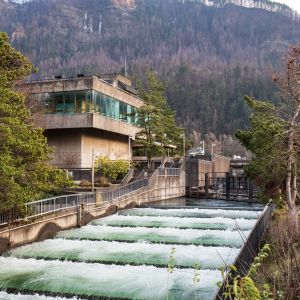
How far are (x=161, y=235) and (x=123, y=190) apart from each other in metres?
11.5

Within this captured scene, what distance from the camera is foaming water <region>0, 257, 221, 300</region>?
14064 mm

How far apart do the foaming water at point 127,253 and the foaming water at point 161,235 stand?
0.97 meters

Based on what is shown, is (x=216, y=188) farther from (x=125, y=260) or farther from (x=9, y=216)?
(x=125, y=260)

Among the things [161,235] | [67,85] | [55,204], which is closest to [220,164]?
[67,85]

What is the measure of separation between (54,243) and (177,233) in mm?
6145

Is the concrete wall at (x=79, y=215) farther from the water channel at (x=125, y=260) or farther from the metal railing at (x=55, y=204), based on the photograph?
the water channel at (x=125, y=260)

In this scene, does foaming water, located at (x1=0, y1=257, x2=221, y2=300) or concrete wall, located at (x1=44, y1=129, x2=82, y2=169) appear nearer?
foaming water, located at (x1=0, y1=257, x2=221, y2=300)

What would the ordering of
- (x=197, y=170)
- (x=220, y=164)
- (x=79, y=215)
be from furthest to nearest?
1. (x=220, y=164)
2. (x=197, y=170)
3. (x=79, y=215)

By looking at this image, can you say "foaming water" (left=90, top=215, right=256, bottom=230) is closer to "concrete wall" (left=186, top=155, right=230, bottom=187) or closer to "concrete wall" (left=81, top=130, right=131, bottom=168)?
"concrete wall" (left=81, top=130, right=131, bottom=168)

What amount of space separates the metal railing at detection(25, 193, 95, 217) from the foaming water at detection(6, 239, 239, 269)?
1.95 m

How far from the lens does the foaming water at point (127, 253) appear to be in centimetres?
1753

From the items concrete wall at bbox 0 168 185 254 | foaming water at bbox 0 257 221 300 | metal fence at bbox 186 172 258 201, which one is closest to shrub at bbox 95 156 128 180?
concrete wall at bbox 0 168 185 254

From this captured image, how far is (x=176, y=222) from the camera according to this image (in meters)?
26.7

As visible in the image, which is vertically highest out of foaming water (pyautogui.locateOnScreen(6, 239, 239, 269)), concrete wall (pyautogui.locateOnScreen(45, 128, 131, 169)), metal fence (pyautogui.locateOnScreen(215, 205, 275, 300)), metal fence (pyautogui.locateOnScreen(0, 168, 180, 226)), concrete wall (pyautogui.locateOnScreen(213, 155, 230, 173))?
concrete wall (pyautogui.locateOnScreen(45, 128, 131, 169))
